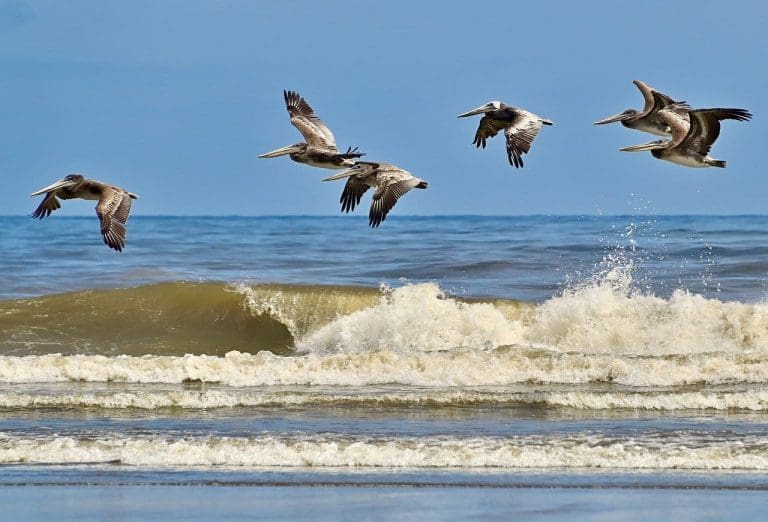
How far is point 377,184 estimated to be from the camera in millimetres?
14703

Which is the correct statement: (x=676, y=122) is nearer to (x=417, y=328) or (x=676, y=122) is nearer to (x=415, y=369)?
(x=415, y=369)

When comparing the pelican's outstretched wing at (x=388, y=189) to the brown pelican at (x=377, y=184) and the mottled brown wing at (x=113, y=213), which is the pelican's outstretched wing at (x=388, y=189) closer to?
the brown pelican at (x=377, y=184)

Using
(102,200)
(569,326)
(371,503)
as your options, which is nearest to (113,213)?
(102,200)

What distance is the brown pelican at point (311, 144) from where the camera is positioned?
16.2 metres

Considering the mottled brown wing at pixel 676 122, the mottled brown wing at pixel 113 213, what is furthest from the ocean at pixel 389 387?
the mottled brown wing at pixel 676 122

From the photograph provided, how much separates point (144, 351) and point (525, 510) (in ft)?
34.2

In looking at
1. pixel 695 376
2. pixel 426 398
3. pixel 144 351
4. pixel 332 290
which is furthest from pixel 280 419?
pixel 332 290

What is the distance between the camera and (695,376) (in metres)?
14.6

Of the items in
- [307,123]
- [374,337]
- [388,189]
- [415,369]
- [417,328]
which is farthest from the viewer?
[374,337]

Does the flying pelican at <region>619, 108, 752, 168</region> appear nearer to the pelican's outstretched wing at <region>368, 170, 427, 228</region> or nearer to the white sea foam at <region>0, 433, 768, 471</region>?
the pelican's outstretched wing at <region>368, 170, 427, 228</region>

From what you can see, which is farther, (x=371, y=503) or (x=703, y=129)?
(x=703, y=129)

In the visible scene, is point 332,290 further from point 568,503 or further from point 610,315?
point 568,503

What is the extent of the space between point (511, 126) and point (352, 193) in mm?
2037

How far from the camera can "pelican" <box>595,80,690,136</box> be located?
16.3 metres
